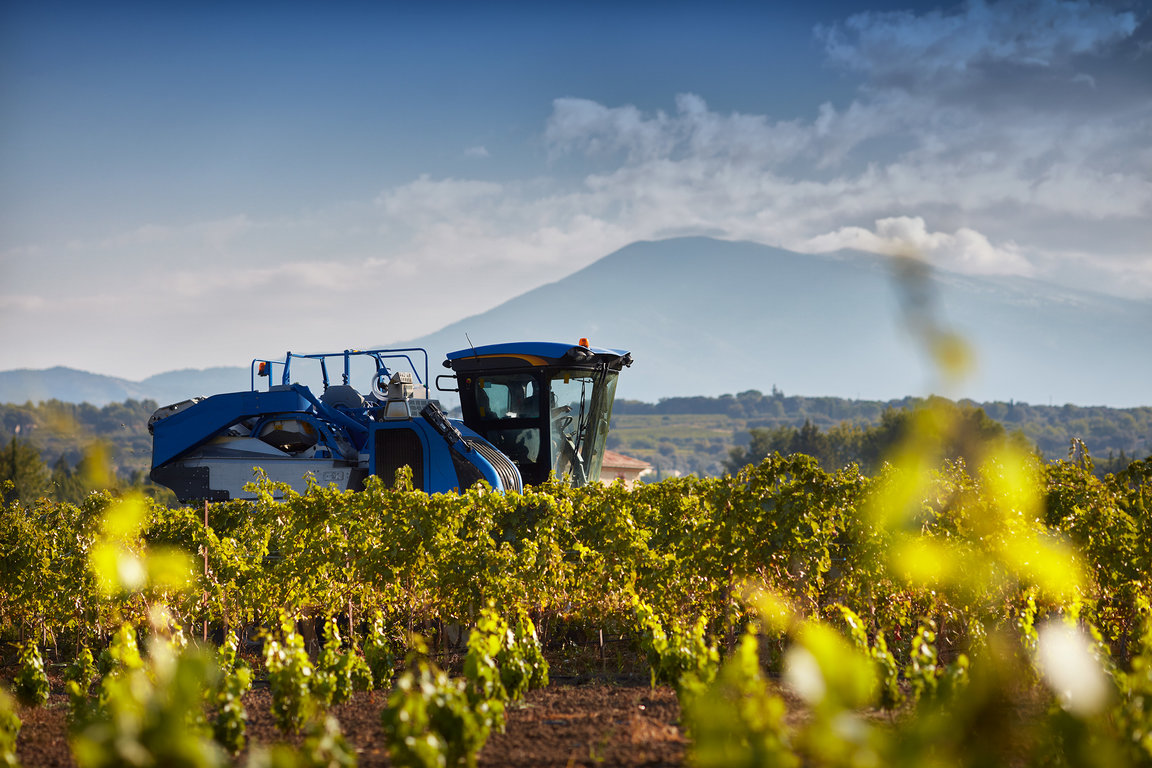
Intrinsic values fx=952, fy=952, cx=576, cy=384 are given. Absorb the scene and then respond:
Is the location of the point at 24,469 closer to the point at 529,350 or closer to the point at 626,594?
the point at 529,350

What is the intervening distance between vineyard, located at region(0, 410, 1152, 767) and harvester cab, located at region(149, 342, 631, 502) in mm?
2751

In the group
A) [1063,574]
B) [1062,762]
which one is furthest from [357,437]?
[1062,762]

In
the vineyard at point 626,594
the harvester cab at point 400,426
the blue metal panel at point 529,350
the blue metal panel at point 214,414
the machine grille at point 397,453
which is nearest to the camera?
the vineyard at point 626,594

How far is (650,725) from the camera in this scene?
16.7ft

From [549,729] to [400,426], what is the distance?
6.92m

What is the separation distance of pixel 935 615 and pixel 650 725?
332cm

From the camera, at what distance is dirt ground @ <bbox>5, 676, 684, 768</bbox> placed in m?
4.53

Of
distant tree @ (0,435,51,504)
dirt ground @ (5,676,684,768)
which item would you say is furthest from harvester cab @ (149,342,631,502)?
distant tree @ (0,435,51,504)

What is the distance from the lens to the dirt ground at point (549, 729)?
453cm

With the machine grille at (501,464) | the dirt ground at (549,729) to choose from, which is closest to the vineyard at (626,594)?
the dirt ground at (549,729)

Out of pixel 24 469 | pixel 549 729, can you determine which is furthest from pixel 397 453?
pixel 24 469

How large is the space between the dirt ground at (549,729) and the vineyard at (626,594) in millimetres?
107

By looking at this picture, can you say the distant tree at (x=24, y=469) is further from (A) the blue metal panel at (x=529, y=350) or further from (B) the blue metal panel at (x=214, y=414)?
(A) the blue metal panel at (x=529, y=350)

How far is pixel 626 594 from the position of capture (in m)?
7.77
